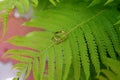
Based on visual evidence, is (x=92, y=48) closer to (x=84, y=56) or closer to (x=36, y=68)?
(x=84, y=56)

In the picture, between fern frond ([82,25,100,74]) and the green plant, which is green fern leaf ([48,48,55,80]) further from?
fern frond ([82,25,100,74])

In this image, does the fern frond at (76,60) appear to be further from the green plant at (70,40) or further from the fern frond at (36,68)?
the fern frond at (36,68)

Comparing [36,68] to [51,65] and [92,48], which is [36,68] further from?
[92,48]

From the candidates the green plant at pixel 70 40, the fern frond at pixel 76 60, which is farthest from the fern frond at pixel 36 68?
the fern frond at pixel 76 60

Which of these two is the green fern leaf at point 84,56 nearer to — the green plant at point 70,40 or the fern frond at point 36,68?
the green plant at point 70,40

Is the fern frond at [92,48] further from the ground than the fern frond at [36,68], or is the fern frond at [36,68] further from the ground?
the fern frond at [92,48]

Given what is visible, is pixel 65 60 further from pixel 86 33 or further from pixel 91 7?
pixel 91 7

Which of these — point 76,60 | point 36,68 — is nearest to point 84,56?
point 76,60

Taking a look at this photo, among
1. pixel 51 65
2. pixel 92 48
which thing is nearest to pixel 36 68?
pixel 51 65
